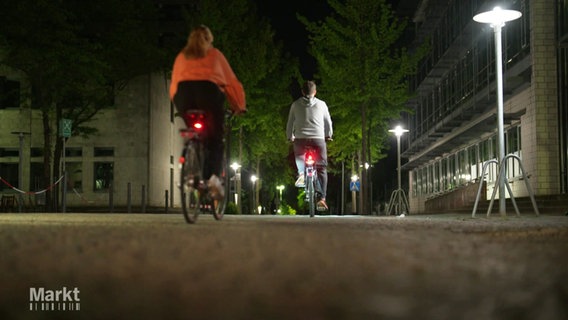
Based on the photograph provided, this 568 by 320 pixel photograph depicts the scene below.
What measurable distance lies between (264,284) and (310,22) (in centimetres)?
2931

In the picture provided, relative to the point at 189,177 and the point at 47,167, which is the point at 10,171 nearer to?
the point at 47,167

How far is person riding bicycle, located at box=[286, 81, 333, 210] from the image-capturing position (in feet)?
42.9

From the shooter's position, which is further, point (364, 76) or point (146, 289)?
point (364, 76)

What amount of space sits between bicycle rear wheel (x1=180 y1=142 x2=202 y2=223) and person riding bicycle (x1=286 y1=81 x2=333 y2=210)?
5.15 meters

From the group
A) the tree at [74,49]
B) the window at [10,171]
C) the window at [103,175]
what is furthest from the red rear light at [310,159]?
the window at [10,171]

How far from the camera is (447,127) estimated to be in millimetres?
39156

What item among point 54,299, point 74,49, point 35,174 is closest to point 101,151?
point 35,174

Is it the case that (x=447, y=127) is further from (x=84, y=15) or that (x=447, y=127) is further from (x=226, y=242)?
(x=226, y=242)

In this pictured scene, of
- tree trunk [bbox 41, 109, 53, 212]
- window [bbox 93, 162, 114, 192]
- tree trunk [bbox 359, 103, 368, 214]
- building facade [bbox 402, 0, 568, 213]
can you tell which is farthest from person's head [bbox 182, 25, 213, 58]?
window [bbox 93, 162, 114, 192]

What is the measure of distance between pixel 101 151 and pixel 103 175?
4.39ft

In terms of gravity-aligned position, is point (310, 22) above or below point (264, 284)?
above

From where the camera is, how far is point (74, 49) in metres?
29.2

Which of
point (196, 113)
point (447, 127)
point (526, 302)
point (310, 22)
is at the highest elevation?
point (310, 22)

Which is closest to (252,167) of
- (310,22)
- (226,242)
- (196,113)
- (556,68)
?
(310,22)
